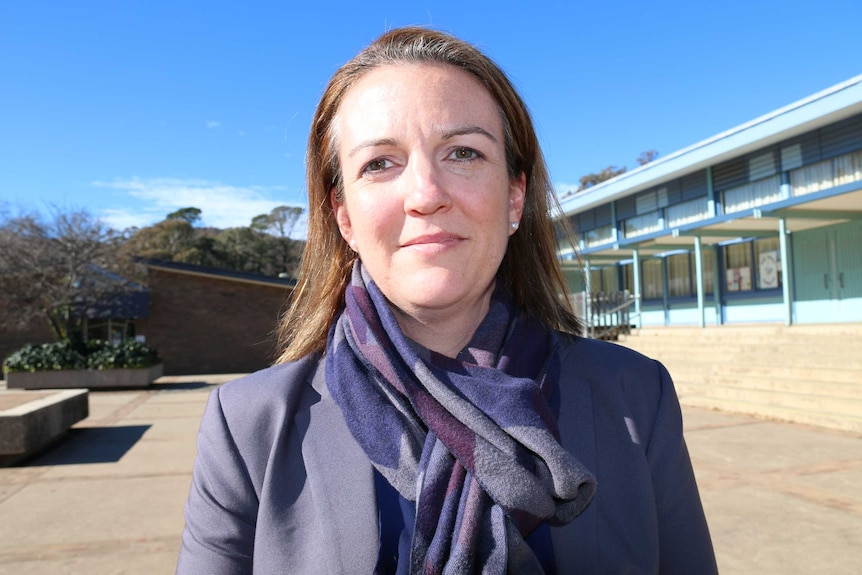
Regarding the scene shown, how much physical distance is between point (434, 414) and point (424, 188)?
503 millimetres

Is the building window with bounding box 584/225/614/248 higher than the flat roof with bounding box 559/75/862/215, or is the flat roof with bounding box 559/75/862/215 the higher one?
the flat roof with bounding box 559/75/862/215

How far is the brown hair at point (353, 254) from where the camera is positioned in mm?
1638

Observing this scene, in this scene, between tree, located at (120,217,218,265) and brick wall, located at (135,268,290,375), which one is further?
tree, located at (120,217,218,265)

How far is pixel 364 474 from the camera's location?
1.46m

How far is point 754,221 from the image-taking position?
1636cm

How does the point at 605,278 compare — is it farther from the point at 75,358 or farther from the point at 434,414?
the point at 434,414

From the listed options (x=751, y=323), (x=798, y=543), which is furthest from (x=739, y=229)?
(x=798, y=543)

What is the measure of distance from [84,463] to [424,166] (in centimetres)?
746

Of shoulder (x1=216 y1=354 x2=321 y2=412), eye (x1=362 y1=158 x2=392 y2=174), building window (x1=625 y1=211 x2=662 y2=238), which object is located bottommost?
shoulder (x1=216 y1=354 x2=321 y2=412)

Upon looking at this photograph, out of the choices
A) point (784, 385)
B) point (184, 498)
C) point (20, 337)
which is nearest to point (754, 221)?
point (784, 385)

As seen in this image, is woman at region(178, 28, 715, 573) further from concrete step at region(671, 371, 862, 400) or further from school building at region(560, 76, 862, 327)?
school building at region(560, 76, 862, 327)

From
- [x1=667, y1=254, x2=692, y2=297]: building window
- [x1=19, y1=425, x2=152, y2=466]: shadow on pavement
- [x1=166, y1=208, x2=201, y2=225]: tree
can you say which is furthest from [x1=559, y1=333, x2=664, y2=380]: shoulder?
[x1=166, y1=208, x2=201, y2=225]: tree

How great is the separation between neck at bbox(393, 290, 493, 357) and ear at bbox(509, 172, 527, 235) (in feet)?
0.78

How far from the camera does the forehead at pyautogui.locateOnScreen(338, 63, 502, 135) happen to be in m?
1.52
